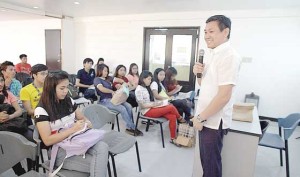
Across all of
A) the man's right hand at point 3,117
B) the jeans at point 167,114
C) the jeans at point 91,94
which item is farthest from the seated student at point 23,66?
the jeans at point 167,114

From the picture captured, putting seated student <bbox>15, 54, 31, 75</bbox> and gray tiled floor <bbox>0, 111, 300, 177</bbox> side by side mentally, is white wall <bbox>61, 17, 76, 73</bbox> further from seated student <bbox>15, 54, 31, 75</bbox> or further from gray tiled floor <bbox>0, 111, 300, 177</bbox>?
gray tiled floor <bbox>0, 111, 300, 177</bbox>

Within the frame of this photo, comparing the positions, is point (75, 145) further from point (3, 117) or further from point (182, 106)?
point (182, 106)

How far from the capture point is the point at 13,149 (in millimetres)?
1391

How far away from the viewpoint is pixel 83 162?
1480 mm

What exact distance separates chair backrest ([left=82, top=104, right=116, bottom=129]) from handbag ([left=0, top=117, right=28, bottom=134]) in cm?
58

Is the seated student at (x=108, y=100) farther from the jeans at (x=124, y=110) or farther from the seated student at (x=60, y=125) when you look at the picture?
the seated student at (x=60, y=125)

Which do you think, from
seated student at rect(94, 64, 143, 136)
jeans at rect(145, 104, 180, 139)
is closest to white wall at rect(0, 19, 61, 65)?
seated student at rect(94, 64, 143, 136)

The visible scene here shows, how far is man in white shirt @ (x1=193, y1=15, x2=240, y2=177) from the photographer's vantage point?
135 cm

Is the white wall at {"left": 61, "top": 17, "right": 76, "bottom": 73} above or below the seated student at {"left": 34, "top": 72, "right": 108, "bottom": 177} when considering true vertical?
above

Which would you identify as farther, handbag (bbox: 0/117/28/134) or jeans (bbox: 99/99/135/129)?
jeans (bbox: 99/99/135/129)

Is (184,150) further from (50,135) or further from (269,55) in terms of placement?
(269,55)

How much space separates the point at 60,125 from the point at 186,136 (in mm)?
1875

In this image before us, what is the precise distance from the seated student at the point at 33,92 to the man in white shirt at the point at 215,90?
1755 millimetres

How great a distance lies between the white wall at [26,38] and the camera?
24.2 feet
